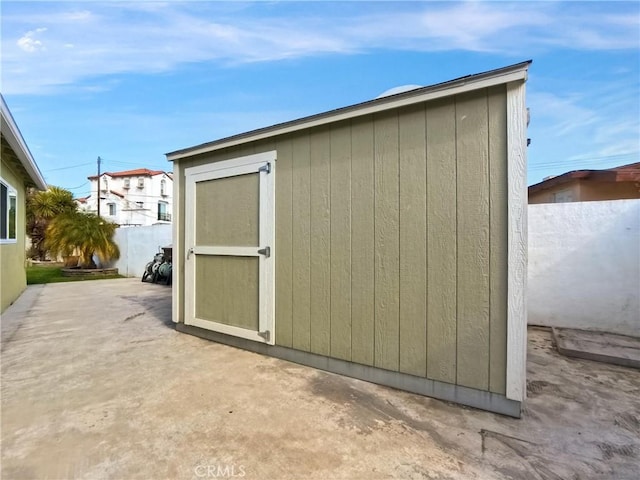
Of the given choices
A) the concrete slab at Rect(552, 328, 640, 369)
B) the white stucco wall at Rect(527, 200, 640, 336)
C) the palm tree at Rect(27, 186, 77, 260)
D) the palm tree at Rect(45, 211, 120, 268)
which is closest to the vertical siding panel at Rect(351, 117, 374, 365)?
the concrete slab at Rect(552, 328, 640, 369)

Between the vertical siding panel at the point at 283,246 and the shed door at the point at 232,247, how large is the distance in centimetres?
7

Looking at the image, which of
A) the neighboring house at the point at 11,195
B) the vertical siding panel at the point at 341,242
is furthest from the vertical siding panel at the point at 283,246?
the neighboring house at the point at 11,195

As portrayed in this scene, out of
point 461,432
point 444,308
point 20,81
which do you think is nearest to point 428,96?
point 444,308

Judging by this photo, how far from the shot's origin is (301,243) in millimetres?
3035

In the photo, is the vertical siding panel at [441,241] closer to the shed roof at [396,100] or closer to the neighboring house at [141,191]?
the shed roof at [396,100]

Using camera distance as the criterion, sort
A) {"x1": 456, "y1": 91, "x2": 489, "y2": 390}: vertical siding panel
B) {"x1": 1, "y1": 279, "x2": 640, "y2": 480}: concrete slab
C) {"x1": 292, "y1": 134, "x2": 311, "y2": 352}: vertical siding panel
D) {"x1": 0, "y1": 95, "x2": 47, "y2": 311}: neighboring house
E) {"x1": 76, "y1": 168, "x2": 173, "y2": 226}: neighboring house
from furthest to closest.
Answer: {"x1": 76, "y1": 168, "x2": 173, "y2": 226}: neighboring house, {"x1": 0, "y1": 95, "x2": 47, "y2": 311}: neighboring house, {"x1": 292, "y1": 134, "x2": 311, "y2": 352}: vertical siding panel, {"x1": 456, "y1": 91, "x2": 489, "y2": 390}: vertical siding panel, {"x1": 1, "y1": 279, "x2": 640, "y2": 480}: concrete slab

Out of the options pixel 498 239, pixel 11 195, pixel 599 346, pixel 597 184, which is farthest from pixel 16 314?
pixel 597 184

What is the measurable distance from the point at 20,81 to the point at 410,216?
7292 millimetres

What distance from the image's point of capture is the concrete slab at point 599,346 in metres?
3.05

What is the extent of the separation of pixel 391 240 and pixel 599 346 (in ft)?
8.73

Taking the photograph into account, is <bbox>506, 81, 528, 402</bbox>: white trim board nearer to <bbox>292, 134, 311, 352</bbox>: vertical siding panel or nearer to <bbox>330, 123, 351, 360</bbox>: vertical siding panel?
<bbox>330, 123, 351, 360</bbox>: vertical siding panel

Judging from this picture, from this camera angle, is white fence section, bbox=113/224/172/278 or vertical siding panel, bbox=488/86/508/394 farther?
white fence section, bbox=113/224/172/278

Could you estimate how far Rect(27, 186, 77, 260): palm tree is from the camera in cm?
1524

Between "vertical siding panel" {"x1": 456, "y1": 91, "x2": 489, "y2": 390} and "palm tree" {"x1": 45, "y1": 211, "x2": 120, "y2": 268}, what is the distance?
12.0 m
